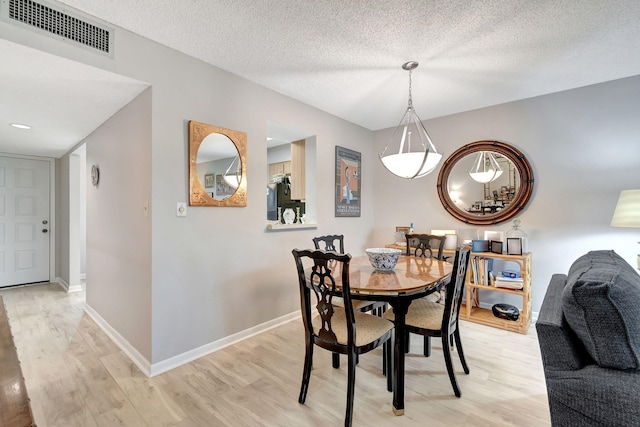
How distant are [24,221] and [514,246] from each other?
6.79 m

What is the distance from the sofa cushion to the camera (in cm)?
101

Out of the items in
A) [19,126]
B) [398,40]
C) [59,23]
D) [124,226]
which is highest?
[398,40]

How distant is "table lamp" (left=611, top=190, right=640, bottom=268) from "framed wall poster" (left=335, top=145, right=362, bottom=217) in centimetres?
256

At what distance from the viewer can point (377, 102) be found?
3.25 m

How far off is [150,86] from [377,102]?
2.25 metres

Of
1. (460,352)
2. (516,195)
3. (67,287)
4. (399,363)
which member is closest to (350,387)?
(399,363)

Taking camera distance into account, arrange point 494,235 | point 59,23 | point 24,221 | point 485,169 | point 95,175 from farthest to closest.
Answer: point 24,221, point 485,169, point 494,235, point 95,175, point 59,23

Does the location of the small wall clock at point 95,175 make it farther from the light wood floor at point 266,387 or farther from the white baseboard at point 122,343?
the light wood floor at point 266,387

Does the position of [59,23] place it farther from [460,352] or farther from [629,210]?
[629,210]

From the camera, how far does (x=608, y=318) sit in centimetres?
101

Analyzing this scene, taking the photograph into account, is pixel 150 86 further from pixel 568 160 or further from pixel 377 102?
pixel 568 160

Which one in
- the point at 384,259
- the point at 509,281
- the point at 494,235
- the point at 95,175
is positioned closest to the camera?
the point at 384,259

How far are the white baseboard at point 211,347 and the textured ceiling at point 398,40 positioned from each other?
235cm

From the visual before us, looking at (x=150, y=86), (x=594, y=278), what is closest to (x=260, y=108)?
(x=150, y=86)
